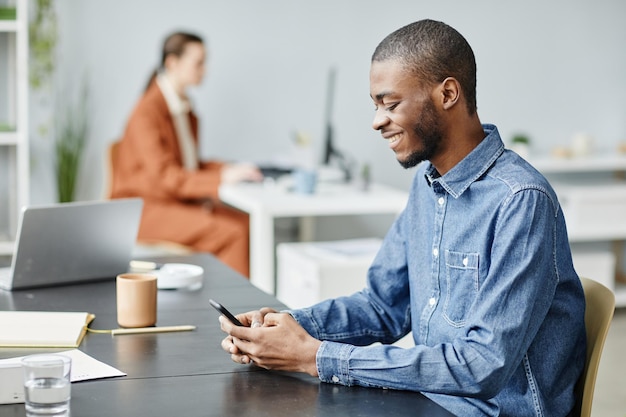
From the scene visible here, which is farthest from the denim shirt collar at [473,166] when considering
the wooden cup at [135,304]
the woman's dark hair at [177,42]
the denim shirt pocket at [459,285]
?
the woman's dark hair at [177,42]

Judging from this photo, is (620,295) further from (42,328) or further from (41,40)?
(42,328)

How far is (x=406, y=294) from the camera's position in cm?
190

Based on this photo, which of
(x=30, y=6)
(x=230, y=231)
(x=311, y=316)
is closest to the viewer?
(x=311, y=316)

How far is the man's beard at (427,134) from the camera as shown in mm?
1632

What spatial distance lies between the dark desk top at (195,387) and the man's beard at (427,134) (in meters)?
0.42

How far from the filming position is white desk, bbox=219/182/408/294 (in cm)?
366

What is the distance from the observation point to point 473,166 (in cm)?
165

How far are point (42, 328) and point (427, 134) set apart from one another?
2.61 ft

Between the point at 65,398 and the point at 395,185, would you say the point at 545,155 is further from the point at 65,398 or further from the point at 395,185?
the point at 65,398

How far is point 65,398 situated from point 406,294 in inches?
31.4

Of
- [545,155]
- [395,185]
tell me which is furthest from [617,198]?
[395,185]

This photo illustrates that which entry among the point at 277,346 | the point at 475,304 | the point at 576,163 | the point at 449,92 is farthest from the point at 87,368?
the point at 576,163

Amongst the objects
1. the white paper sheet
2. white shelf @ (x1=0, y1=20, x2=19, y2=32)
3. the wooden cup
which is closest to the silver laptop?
the wooden cup

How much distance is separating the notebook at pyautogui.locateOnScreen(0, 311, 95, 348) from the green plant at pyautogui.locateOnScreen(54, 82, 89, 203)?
2.92 m
